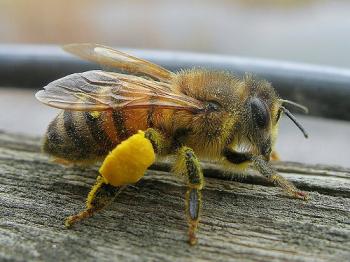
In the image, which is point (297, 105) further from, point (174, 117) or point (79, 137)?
point (79, 137)

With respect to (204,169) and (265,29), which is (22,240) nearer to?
(204,169)

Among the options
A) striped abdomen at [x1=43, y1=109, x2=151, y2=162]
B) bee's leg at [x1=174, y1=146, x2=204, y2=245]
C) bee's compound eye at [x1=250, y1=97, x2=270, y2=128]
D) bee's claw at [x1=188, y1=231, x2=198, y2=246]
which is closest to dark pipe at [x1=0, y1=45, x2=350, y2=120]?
bee's compound eye at [x1=250, y1=97, x2=270, y2=128]

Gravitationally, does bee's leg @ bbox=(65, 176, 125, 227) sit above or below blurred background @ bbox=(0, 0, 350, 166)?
below

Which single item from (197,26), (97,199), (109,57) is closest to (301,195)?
(97,199)

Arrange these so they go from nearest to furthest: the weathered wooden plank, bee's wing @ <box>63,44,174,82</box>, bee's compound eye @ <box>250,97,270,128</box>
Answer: the weathered wooden plank
bee's compound eye @ <box>250,97,270,128</box>
bee's wing @ <box>63,44,174,82</box>

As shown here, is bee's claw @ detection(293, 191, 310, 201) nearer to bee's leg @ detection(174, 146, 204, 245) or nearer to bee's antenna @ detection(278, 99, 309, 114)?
bee's leg @ detection(174, 146, 204, 245)

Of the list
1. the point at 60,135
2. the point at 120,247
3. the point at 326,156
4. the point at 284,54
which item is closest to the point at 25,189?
the point at 60,135

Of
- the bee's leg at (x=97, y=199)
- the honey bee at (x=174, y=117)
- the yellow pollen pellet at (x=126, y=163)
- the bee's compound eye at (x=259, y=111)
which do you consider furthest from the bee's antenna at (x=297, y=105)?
the bee's leg at (x=97, y=199)

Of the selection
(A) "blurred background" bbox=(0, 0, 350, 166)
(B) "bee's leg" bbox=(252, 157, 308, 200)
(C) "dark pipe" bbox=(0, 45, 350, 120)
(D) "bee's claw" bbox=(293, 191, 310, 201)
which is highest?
(A) "blurred background" bbox=(0, 0, 350, 166)
